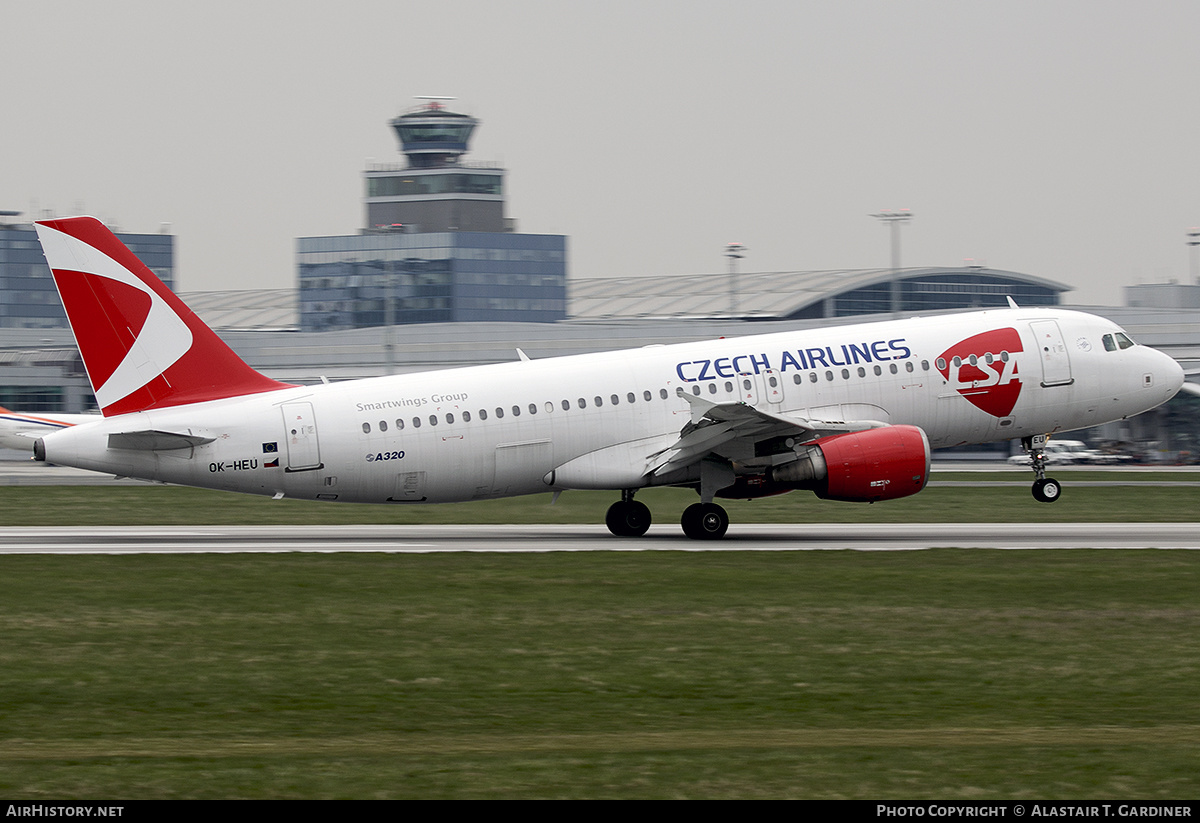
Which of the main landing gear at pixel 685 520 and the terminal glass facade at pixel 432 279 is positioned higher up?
the terminal glass facade at pixel 432 279

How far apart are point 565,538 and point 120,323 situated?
37.8 ft

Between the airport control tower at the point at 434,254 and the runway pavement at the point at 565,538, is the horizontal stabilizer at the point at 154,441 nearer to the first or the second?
the runway pavement at the point at 565,538

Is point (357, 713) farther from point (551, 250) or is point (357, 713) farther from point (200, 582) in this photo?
point (551, 250)

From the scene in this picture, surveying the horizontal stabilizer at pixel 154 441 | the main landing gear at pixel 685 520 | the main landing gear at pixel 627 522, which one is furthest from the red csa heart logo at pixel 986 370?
the horizontal stabilizer at pixel 154 441

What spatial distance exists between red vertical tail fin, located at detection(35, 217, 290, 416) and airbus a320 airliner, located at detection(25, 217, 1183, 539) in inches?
1.6

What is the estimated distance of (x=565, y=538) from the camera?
33250mm

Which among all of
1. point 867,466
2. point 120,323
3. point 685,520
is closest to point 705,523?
point 685,520

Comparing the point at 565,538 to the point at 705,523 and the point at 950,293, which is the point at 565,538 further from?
the point at 950,293

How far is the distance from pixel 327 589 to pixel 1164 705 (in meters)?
14.2


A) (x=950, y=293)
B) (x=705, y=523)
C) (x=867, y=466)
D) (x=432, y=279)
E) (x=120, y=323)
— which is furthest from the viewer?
(x=432, y=279)

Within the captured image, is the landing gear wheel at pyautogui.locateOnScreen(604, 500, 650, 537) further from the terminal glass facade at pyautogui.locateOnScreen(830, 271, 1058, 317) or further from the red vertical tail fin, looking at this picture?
the terminal glass facade at pyautogui.locateOnScreen(830, 271, 1058, 317)

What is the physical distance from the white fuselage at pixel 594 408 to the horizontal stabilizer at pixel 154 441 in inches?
3.3

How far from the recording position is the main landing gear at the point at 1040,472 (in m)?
34.4

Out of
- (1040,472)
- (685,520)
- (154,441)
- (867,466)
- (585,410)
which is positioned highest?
(585,410)
